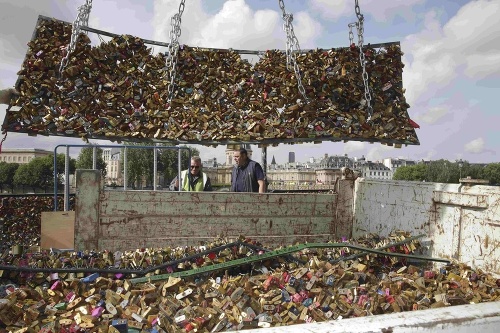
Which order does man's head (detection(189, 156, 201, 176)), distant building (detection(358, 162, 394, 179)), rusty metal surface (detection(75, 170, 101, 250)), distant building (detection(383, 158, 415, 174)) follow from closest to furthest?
1. rusty metal surface (detection(75, 170, 101, 250))
2. man's head (detection(189, 156, 201, 176))
3. distant building (detection(358, 162, 394, 179))
4. distant building (detection(383, 158, 415, 174))

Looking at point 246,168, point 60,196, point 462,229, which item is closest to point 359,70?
point 246,168

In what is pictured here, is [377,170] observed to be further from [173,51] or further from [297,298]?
[297,298]

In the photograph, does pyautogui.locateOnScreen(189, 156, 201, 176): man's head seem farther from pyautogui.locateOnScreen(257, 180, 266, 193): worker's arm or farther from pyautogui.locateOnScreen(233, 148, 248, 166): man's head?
pyautogui.locateOnScreen(257, 180, 266, 193): worker's arm

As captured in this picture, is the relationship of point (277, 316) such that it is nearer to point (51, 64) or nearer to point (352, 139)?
point (352, 139)

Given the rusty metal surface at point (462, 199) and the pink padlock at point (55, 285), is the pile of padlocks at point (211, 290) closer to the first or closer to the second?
the pink padlock at point (55, 285)

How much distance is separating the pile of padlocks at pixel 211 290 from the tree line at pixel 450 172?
345 ft

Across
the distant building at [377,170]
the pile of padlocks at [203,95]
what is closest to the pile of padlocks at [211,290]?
the pile of padlocks at [203,95]

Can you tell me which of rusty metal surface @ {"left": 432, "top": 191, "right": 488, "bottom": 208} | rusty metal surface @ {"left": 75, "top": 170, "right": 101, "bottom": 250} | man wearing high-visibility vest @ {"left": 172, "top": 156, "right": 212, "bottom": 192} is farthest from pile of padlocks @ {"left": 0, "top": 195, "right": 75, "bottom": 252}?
rusty metal surface @ {"left": 432, "top": 191, "right": 488, "bottom": 208}

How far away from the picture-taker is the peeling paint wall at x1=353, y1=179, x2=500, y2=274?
2.94 meters

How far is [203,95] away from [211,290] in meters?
2.70

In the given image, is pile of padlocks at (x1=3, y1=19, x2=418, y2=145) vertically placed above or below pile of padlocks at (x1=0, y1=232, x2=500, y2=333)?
above

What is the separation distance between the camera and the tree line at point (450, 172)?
10169 centimetres

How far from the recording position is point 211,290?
2.60m

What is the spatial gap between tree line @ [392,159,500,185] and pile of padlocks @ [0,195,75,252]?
4068 inches
